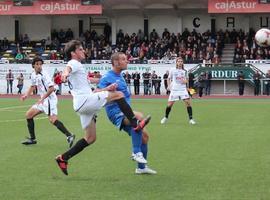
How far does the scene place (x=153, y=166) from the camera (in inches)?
434

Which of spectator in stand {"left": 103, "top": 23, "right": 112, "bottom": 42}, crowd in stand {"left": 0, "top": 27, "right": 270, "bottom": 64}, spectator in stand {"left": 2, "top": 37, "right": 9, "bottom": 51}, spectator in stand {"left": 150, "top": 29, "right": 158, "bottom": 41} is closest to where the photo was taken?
crowd in stand {"left": 0, "top": 27, "right": 270, "bottom": 64}

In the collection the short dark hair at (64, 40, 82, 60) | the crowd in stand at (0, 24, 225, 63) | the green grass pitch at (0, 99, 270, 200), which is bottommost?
the green grass pitch at (0, 99, 270, 200)

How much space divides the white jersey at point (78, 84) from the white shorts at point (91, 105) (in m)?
0.08

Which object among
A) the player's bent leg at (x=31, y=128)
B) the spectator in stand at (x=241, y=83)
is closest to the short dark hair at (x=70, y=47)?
the player's bent leg at (x=31, y=128)

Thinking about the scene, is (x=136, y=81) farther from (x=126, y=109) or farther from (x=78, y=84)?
(x=126, y=109)

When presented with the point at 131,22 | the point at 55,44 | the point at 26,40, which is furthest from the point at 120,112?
the point at 26,40

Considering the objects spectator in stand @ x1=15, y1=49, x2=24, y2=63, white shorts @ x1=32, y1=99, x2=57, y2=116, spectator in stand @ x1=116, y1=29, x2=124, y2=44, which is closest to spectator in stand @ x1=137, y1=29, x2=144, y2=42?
spectator in stand @ x1=116, y1=29, x2=124, y2=44

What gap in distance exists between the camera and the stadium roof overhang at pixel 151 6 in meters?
54.2

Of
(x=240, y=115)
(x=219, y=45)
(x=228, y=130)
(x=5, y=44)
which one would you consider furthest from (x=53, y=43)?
(x=228, y=130)

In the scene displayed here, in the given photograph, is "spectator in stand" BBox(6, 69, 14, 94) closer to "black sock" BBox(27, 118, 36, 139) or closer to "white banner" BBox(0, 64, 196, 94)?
"white banner" BBox(0, 64, 196, 94)

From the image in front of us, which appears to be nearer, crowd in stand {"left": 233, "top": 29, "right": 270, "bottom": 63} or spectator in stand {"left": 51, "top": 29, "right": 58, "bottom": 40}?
crowd in stand {"left": 233, "top": 29, "right": 270, "bottom": 63}

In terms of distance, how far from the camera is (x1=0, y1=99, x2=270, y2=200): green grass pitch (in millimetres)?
8594

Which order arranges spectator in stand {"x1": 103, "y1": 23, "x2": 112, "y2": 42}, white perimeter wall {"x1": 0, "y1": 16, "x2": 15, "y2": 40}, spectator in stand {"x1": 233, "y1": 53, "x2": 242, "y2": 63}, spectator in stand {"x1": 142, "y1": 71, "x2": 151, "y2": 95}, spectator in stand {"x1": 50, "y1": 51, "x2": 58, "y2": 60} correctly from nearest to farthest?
1. spectator in stand {"x1": 142, "y1": 71, "x2": 151, "y2": 95}
2. spectator in stand {"x1": 233, "y1": 53, "x2": 242, "y2": 63}
3. spectator in stand {"x1": 50, "y1": 51, "x2": 58, "y2": 60}
4. spectator in stand {"x1": 103, "y1": 23, "x2": 112, "y2": 42}
5. white perimeter wall {"x1": 0, "y1": 16, "x2": 15, "y2": 40}

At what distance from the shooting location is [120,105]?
966 cm
